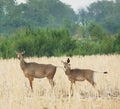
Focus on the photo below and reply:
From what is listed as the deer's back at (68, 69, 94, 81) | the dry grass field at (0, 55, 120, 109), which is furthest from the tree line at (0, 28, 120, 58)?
the deer's back at (68, 69, 94, 81)

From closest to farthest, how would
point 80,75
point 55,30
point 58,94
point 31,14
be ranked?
1. point 58,94
2. point 80,75
3. point 55,30
4. point 31,14

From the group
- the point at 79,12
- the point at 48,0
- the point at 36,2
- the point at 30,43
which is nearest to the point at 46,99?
the point at 30,43

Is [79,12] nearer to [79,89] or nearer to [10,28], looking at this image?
[10,28]

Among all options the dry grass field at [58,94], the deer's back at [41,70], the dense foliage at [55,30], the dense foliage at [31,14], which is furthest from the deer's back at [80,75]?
the dense foliage at [31,14]

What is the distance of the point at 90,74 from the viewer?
34.0 feet

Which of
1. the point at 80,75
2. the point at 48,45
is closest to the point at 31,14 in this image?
the point at 48,45

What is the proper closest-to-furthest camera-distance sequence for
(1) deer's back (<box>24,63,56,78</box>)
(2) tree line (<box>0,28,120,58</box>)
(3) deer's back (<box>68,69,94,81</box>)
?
1. (3) deer's back (<box>68,69,94,81</box>)
2. (1) deer's back (<box>24,63,56,78</box>)
3. (2) tree line (<box>0,28,120,58</box>)

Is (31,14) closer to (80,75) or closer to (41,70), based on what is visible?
(41,70)

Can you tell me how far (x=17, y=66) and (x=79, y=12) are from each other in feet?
263

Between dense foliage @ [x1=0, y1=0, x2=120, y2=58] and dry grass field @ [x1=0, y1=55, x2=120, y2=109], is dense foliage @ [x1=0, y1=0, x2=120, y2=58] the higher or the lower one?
the higher one

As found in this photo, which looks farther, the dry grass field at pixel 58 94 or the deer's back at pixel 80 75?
the deer's back at pixel 80 75

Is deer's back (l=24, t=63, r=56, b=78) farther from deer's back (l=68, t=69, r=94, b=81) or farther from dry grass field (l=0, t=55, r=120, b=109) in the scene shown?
deer's back (l=68, t=69, r=94, b=81)

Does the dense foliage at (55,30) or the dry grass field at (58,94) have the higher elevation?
the dense foliage at (55,30)

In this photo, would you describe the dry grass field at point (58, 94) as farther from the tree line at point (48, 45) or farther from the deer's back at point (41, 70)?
the tree line at point (48, 45)
